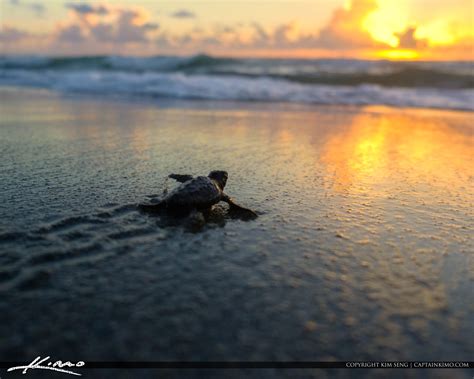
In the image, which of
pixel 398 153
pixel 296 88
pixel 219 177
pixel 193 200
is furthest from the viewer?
pixel 296 88

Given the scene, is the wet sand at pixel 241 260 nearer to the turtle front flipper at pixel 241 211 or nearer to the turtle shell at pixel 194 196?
the turtle front flipper at pixel 241 211

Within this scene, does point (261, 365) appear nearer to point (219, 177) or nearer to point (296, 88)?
point (219, 177)

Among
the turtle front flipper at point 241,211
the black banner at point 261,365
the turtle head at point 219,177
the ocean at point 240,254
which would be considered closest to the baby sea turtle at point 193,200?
the turtle front flipper at point 241,211

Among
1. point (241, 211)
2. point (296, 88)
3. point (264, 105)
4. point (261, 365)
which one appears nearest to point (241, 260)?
point (241, 211)

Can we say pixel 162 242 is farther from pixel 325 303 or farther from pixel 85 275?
pixel 325 303

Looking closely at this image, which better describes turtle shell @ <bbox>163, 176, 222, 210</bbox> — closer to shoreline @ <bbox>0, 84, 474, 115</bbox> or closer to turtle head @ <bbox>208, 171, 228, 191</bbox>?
turtle head @ <bbox>208, 171, 228, 191</bbox>

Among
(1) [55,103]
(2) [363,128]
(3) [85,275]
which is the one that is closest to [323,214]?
(3) [85,275]

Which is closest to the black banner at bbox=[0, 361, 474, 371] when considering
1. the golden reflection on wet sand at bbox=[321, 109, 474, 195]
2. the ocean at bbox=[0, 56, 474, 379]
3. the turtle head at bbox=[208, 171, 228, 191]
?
the ocean at bbox=[0, 56, 474, 379]
